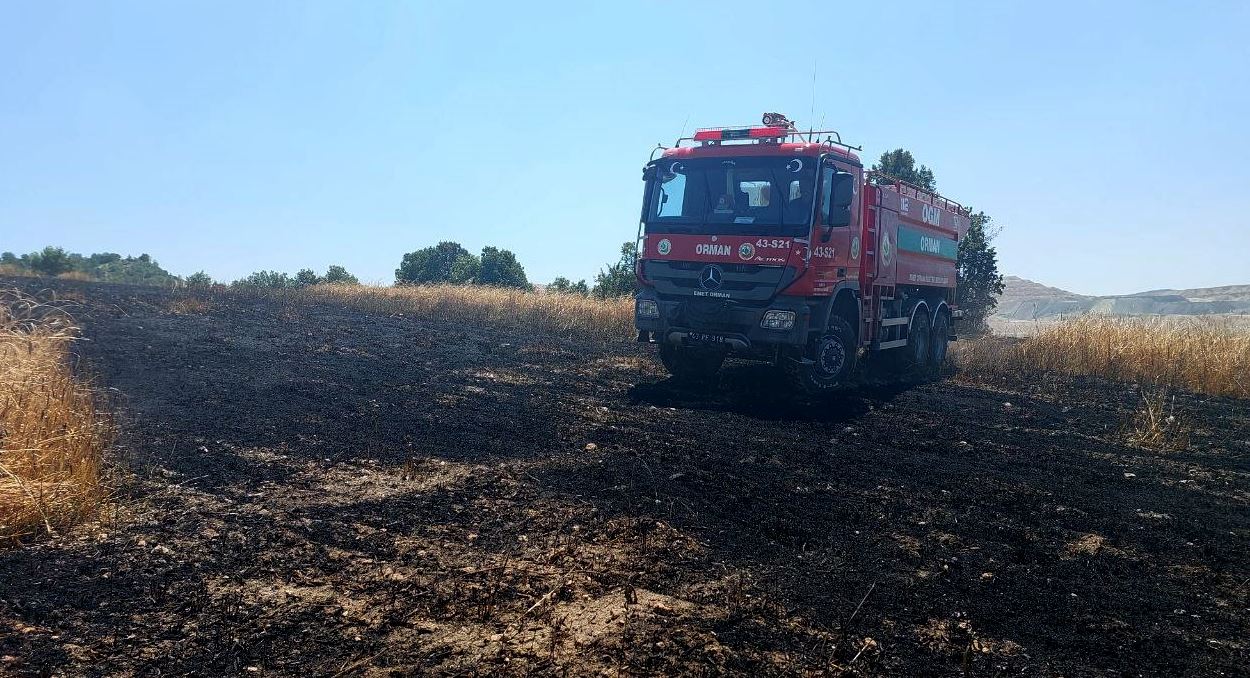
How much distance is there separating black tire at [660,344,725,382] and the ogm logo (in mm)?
1721

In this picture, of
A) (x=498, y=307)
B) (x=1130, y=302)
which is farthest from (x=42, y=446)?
(x=1130, y=302)

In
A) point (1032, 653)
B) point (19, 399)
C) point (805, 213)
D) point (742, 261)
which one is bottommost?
point (1032, 653)

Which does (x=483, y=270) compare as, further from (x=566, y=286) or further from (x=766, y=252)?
(x=766, y=252)

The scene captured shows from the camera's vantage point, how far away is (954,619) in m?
3.68

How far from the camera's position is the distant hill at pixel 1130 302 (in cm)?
8138

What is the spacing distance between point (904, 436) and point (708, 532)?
4.25m

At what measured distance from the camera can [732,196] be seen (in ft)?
33.0

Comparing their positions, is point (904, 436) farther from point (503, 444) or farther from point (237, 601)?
point (237, 601)

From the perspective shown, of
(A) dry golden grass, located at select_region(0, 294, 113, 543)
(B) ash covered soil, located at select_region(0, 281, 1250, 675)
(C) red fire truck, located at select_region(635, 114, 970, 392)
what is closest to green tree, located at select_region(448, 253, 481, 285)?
(C) red fire truck, located at select_region(635, 114, 970, 392)

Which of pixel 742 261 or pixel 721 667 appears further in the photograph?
pixel 742 261

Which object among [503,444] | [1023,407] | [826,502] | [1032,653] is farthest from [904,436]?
[1032,653]

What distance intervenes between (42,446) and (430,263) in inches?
1567

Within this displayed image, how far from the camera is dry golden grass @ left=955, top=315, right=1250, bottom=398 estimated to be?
13359mm

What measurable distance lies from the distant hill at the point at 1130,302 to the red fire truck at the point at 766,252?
7178 cm
